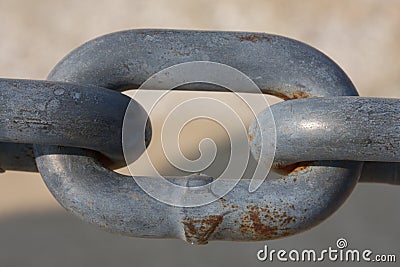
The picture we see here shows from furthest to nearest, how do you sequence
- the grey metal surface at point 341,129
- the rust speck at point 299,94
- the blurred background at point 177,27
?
1. the blurred background at point 177,27
2. the rust speck at point 299,94
3. the grey metal surface at point 341,129

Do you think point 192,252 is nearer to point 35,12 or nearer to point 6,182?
point 6,182

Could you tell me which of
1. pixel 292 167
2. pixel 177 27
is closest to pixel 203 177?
pixel 292 167

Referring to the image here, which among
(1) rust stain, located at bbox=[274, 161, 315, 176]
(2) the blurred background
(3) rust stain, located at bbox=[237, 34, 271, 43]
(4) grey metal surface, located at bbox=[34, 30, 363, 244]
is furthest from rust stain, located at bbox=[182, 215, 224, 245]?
(2) the blurred background

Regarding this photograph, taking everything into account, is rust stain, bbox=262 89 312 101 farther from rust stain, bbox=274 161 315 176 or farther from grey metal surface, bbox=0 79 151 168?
grey metal surface, bbox=0 79 151 168

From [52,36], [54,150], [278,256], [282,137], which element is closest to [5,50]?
[52,36]

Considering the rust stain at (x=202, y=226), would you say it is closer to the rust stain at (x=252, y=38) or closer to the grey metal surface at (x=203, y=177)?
the grey metal surface at (x=203, y=177)

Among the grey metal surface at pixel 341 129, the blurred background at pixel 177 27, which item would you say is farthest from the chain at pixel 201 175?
the blurred background at pixel 177 27

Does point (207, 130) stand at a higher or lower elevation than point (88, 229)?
higher
